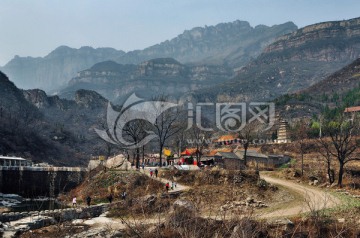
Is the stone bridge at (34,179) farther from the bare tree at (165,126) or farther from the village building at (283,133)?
the village building at (283,133)

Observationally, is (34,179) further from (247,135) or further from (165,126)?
(247,135)

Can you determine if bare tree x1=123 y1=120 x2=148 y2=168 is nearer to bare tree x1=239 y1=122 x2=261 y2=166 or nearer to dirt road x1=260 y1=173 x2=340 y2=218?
bare tree x1=239 y1=122 x2=261 y2=166

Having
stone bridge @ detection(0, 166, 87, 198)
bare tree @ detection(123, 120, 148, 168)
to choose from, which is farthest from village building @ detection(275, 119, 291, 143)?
stone bridge @ detection(0, 166, 87, 198)

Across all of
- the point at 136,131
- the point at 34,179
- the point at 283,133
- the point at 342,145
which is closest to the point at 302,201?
the point at 342,145

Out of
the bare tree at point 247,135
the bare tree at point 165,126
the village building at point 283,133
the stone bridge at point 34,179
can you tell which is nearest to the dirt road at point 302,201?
the bare tree at point 247,135

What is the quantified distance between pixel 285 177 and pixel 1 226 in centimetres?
3250

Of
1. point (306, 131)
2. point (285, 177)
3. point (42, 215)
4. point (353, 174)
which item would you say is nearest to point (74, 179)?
point (42, 215)

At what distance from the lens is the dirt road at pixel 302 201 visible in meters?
28.6

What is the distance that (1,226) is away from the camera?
28.5 m

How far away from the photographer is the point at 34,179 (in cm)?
5481

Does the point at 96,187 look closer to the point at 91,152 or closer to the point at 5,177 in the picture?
the point at 5,177

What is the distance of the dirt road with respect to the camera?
28.6m

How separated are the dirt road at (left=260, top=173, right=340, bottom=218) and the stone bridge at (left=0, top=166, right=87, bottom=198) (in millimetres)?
29754

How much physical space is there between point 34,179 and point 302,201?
126ft
